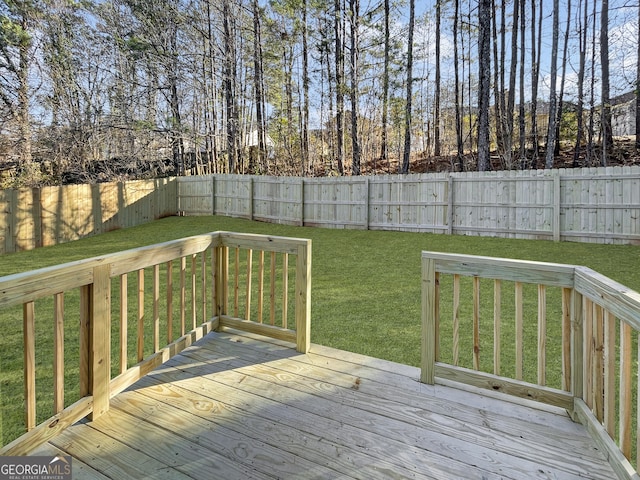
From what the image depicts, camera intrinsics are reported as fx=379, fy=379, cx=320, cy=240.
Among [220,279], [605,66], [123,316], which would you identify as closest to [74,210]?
[220,279]

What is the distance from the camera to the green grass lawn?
131 inches

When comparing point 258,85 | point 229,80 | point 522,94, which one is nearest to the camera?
point 229,80

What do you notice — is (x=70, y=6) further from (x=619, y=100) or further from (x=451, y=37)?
(x=619, y=100)

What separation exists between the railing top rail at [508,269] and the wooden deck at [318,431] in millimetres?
712

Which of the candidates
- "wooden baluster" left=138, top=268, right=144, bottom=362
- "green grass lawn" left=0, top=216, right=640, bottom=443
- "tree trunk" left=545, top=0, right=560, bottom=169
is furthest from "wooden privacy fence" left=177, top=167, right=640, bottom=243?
"wooden baluster" left=138, top=268, right=144, bottom=362

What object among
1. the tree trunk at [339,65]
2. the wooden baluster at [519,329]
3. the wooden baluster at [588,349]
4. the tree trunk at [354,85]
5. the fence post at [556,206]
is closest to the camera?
the wooden baluster at [588,349]

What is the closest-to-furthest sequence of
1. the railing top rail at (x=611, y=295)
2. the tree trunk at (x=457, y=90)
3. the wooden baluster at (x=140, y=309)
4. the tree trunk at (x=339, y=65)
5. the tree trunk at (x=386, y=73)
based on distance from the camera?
1. the railing top rail at (x=611, y=295)
2. the wooden baluster at (x=140, y=309)
3. the tree trunk at (x=339, y=65)
4. the tree trunk at (x=457, y=90)
5. the tree trunk at (x=386, y=73)

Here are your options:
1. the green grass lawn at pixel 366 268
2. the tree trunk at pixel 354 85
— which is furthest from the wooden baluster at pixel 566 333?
the tree trunk at pixel 354 85

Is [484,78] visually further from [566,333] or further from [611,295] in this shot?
[611,295]

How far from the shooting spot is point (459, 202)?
29.4 ft

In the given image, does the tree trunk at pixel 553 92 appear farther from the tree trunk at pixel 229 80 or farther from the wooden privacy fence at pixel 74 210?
the wooden privacy fence at pixel 74 210

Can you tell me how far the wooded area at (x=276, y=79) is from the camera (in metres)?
11.5

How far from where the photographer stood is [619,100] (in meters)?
12.1

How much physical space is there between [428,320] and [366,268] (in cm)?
376
